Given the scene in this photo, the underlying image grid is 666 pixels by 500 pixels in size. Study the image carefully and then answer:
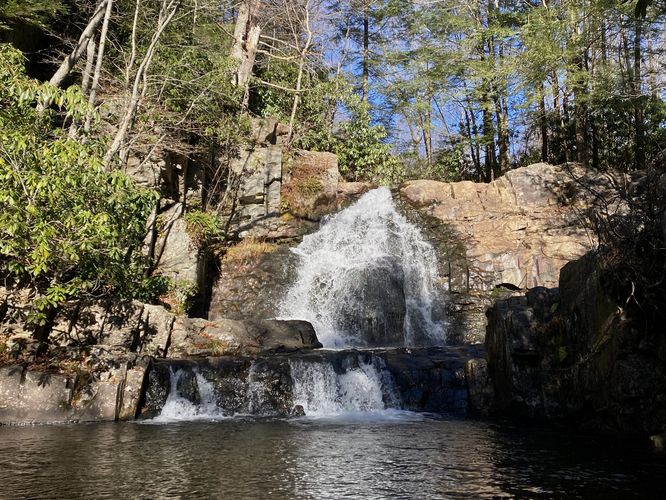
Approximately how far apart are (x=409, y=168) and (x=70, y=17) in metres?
17.6

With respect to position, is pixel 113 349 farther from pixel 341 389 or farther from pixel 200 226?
pixel 200 226

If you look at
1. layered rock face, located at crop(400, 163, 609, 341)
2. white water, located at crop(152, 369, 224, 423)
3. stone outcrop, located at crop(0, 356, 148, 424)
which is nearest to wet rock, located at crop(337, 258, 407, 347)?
layered rock face, located at crop(400, 163, 609, 341)

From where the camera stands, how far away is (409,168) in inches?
1197

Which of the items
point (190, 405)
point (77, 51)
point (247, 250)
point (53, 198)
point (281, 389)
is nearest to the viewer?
point (53, 198)

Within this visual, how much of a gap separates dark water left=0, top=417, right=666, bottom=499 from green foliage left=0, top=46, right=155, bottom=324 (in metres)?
2.75

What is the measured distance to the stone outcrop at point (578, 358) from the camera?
779 centimetres

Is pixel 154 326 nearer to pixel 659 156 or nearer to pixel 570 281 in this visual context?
pixel 570 281

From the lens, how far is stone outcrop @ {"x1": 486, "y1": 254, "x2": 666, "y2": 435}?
7.79 metres

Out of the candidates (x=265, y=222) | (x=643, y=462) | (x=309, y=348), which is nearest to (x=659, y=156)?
(x=643, y=462)

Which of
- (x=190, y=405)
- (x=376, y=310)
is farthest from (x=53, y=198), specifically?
(x=376, y=310)

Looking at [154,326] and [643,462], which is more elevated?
[154,326]

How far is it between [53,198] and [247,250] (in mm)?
10735

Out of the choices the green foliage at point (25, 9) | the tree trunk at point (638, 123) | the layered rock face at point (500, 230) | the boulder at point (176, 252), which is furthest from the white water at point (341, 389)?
the tree trunk at point (638, 123)

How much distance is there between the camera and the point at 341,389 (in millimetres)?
10789
